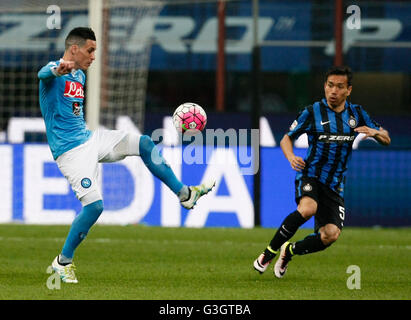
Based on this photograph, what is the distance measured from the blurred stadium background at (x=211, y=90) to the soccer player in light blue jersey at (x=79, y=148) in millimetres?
5652

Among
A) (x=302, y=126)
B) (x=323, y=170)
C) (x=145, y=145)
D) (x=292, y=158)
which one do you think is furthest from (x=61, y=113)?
(x=323, y=170)

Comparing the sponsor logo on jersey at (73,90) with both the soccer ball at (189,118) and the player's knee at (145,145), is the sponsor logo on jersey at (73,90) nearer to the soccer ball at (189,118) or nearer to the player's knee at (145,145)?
the player's knee at (145,145)

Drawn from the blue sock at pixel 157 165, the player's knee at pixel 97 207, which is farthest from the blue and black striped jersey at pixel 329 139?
the player's knee at pixel 97 207

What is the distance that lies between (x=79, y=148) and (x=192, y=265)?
2.08 metres

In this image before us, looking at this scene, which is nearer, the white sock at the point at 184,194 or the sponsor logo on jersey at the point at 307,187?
the white sock at the point at 184,194

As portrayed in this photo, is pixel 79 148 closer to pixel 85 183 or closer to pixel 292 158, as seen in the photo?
→ pixel 85 183

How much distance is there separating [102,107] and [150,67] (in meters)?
3.59

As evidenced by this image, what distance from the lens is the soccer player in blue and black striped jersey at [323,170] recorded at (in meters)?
7.86

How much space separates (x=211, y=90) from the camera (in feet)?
57.5

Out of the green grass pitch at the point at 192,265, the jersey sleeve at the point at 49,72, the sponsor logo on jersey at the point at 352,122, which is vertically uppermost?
the jersey sleeve at the point at 49,72

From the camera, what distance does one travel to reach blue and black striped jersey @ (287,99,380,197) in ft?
26.1
